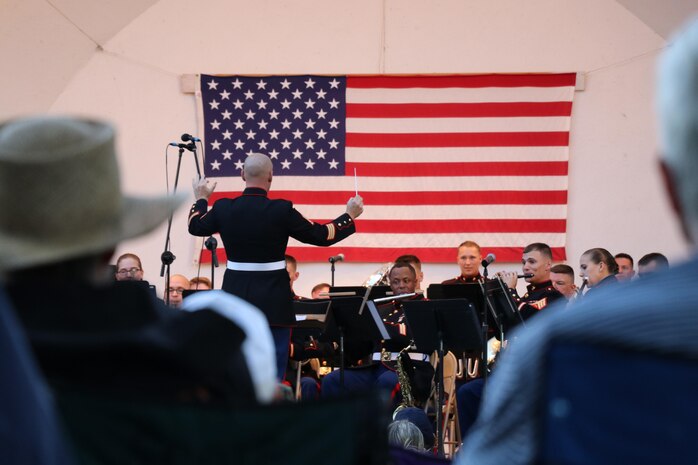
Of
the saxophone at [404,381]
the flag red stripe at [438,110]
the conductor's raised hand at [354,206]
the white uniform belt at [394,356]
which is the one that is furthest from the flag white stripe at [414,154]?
the conductor's raised hand at [354,206]

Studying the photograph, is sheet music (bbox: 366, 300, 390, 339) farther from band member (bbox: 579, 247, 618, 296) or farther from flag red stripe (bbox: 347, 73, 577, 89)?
flag red stripe (bbox: 347, 73, 577, 89)

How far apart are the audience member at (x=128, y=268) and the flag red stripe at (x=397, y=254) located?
139cm

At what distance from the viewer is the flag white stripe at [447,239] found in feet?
33.9

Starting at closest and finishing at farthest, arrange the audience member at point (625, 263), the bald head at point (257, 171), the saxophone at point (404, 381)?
1. the bald head at point (257, 171)
2. the saxophone at point (404, 381)
3. the audience member at point (625, 263)

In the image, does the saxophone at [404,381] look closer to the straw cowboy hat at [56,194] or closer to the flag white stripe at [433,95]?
the flag white stripe at [433,95]

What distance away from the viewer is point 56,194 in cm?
145

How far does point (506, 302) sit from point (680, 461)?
531 cm

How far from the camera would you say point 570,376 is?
1151 mm

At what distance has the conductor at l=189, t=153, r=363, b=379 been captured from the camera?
6.52m

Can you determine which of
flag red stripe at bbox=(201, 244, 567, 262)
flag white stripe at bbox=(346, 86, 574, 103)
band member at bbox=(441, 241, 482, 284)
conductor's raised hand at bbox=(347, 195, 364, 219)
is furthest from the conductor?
flag white stripe at bbox=(346, 86, 574, 103)

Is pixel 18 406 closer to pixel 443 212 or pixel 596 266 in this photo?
pixel 596 266

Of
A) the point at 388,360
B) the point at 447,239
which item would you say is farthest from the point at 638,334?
the point at 447,239

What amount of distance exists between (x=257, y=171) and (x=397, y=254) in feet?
12.6

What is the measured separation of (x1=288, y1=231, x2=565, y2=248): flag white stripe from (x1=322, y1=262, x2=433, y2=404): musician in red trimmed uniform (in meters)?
2.20
